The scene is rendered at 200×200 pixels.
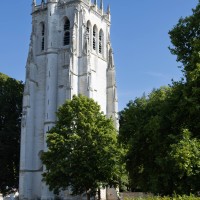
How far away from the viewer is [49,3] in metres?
57.2

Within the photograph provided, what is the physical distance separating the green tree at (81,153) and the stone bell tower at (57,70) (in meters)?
11.5

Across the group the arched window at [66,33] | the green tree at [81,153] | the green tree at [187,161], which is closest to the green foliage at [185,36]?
the green tree at [187,161]

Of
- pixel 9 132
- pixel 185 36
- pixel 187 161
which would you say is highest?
pixel 185 36

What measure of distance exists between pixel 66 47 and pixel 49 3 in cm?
657

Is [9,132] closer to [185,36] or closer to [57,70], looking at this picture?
[57,70]

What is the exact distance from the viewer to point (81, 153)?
3806 centimetres

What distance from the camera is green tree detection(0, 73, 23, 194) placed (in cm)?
5319

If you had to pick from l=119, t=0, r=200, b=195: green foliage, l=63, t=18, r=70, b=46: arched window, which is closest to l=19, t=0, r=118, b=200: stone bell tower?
l=63, t=18, r=70, b=46: arched window

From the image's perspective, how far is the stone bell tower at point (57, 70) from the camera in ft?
173

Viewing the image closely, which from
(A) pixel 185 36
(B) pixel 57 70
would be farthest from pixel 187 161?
(B) pixel 57 70

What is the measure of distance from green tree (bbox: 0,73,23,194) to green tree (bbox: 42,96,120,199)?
14931 mm

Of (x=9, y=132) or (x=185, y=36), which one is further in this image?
(x=9, y=132)

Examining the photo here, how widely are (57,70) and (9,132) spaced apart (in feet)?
31.9

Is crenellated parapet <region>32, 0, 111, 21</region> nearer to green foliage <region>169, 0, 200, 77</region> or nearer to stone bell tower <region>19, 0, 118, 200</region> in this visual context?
stone bell tower <region>19, 0, 118, 200</region>
